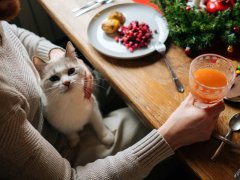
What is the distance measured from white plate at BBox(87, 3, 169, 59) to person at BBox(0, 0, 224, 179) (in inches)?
10.8

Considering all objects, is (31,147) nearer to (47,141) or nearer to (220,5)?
(47,141)

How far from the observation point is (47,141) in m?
0.80

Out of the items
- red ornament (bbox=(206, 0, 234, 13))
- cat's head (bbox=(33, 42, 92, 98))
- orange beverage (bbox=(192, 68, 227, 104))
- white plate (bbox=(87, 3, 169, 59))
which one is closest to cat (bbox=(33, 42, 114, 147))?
cat's head (bbox=(33, 42, 92, 98))

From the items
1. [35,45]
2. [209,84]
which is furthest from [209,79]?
[35,45]

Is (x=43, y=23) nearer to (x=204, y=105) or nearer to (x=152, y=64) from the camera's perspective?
(x=152, y=64)

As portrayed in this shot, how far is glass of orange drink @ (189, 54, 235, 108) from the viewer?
28.4 inches

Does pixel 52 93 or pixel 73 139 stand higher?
pixel 52 93

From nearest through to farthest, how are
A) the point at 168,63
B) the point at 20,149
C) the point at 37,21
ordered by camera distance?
the point at 20,149 < the point at 168,63 < the point at 37,21

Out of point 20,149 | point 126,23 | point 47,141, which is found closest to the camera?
point 20,149

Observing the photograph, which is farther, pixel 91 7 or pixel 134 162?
pixel 91 7

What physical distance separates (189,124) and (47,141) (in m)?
0.41

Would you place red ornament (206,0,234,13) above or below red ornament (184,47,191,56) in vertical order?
above

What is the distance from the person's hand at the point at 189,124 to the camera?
73cm

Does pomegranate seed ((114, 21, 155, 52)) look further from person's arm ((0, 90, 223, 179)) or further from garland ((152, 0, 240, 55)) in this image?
person's arm ((0, 90, 223, 179))
